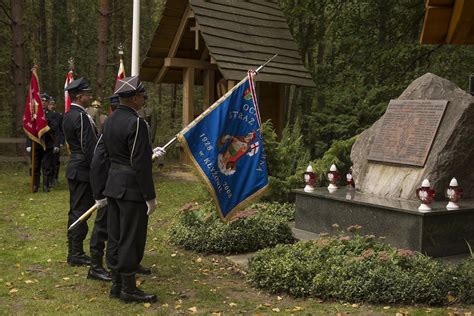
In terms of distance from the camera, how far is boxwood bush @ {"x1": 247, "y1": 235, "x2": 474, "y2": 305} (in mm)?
5859

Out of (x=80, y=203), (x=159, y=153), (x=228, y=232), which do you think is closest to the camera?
(x=159, y=153)

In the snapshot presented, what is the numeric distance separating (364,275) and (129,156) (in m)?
2.82

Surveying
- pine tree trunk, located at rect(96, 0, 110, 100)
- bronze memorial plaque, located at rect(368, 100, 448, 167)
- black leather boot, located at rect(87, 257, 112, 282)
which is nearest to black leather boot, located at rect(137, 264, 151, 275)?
black leather boot, located at rect(87, 257, 112, 282)

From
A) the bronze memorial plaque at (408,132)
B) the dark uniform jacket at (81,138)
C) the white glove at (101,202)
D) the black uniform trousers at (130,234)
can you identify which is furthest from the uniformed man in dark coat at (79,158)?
the bronze memorial plaque at (408,132)

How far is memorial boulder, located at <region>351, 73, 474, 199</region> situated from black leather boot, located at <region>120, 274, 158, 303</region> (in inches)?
160

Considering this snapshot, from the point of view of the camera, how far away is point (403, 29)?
18766mm

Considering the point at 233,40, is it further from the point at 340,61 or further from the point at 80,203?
the point at 80,203

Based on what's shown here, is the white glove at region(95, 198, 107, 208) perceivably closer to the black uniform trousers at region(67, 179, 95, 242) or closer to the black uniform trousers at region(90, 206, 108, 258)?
the black uniform trousers at region(90, 206, 108, 258)

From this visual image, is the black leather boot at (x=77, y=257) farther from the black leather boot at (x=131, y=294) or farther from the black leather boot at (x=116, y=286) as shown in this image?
the black leather boot at (x=131, y=294)

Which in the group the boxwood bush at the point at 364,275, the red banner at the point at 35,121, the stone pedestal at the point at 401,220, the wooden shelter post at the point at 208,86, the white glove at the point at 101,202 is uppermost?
the wooden shelter post at the point at 208,86

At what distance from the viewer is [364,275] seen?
6004 mm

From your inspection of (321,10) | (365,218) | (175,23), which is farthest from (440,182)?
(321,10)

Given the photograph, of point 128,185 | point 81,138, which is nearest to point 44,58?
point 81,138

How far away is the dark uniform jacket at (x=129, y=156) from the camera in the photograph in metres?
5.64
